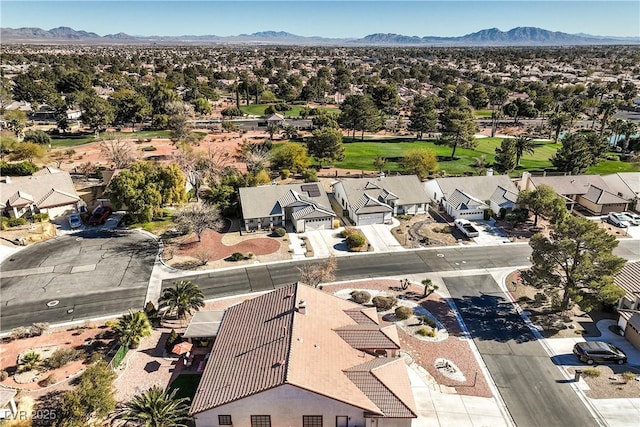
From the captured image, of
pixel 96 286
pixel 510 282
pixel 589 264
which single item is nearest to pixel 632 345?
pixel 589 264

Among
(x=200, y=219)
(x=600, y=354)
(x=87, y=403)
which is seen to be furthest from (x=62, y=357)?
(x=600, y=354)

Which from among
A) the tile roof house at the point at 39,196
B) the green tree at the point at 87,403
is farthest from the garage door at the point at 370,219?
the tile roof house at the point at 39,196

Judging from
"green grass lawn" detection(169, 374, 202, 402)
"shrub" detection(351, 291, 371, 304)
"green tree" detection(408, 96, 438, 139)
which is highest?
"green tree" detection(408, 96, 438, 139)

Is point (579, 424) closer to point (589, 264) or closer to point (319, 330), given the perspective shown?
Answer: point (589, 264)

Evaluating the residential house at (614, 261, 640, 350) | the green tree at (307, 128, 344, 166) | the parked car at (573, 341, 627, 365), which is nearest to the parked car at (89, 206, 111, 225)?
the green tree at (307, 128, 344, 166)

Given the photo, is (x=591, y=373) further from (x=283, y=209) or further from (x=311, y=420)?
(x=283, y=209)

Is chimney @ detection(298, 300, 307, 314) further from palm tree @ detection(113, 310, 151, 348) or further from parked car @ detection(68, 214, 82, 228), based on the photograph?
parked car @ detection(68, 214, 82, 228)
